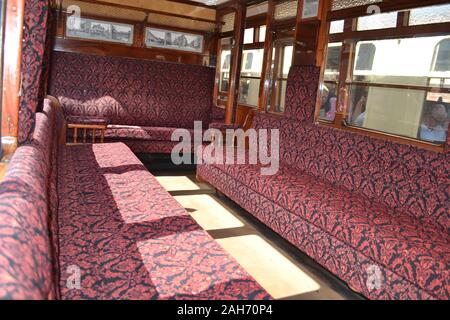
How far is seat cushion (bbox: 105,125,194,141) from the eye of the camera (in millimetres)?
5312

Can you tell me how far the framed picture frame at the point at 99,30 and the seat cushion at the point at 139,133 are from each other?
142cm

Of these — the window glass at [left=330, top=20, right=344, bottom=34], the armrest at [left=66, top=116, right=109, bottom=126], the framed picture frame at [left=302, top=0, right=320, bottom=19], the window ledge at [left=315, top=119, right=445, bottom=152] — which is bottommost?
the armrest at [left=66, top=116, right=109, bottom=126]

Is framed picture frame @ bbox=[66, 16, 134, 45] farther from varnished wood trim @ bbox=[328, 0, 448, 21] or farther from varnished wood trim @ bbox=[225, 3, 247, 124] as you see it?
varnished wood trim @ bbox=[328, 0, 448, 21]

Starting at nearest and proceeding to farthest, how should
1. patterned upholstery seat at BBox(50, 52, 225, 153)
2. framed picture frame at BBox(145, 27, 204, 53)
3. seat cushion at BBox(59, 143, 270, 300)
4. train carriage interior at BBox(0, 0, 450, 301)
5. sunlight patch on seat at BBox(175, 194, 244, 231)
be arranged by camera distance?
1. seat cushion at BBox(59, 143, 270, 300)
2. train carriage interior at BBox(0, 0, 450, 301)
3. sunlight patch on seat at BBox(175, 194, 244, 231)
4. patterned upholstery seat at BBox(50, 52, 225, 153)
5. framed picture frame at BBox(145, 27, 204, 53)

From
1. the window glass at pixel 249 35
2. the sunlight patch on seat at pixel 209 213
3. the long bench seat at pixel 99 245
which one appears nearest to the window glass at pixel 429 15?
the sunlight patch on seat at pixel 209 213

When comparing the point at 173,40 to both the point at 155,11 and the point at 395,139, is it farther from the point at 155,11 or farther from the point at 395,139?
the point at 395,139

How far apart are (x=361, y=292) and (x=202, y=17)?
5218 mm

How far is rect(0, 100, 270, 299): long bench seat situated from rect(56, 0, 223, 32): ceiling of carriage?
349cm

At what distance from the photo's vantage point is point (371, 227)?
2.28 meters

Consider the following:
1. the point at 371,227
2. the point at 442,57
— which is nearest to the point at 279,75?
the point at 442,57

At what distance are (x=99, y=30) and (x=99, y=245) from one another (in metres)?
4.74

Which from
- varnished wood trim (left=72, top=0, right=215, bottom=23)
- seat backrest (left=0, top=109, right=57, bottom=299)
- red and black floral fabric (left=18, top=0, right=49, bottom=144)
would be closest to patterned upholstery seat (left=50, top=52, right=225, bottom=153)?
varnished wood trim (left=72, top=0, right=215, bottom=23)

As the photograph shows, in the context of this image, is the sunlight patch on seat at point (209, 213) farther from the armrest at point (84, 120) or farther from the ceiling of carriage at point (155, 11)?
the ceiling of carriage at point (155, 11)
